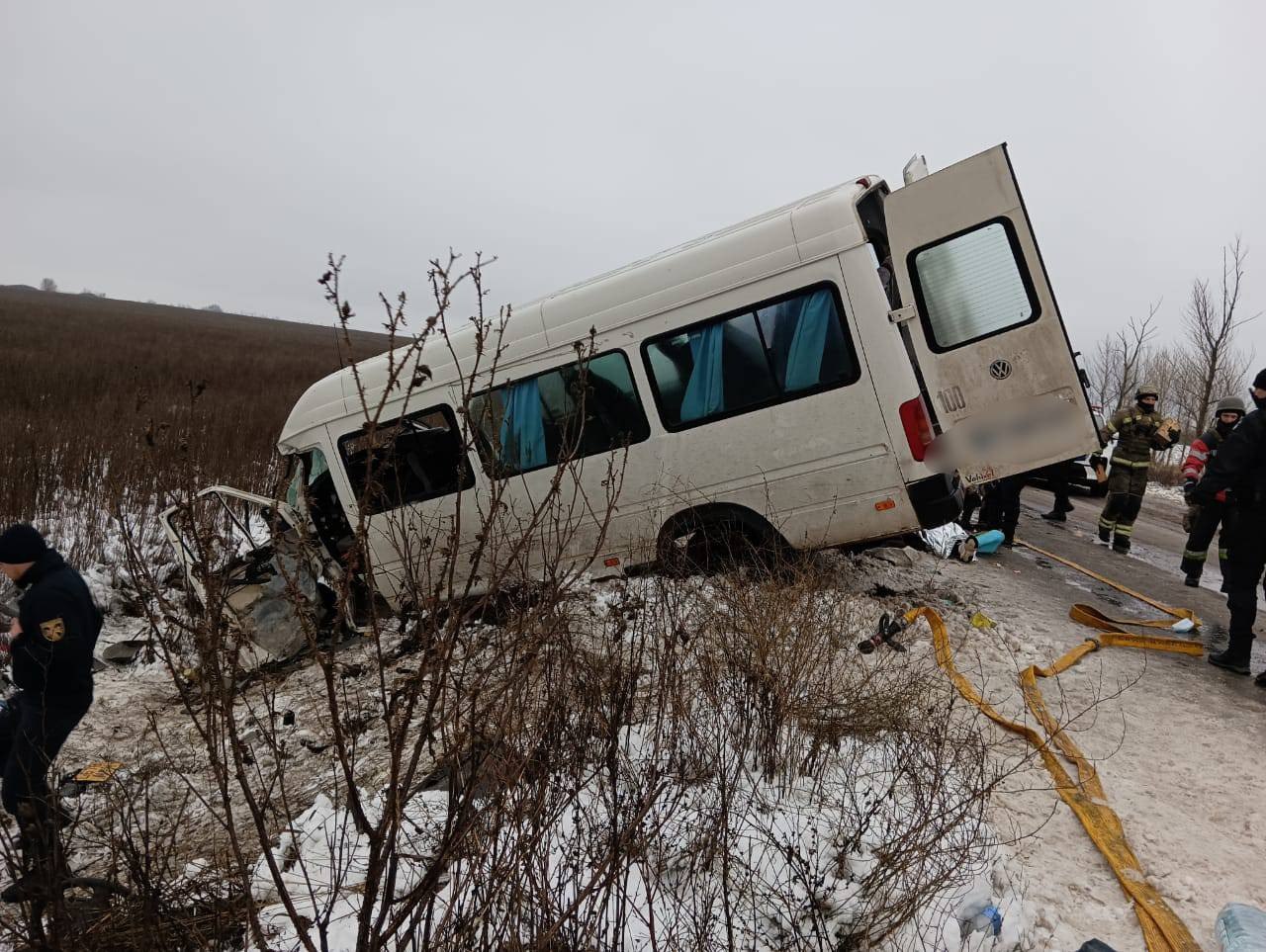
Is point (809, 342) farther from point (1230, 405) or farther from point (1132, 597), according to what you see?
point (1230, 405)

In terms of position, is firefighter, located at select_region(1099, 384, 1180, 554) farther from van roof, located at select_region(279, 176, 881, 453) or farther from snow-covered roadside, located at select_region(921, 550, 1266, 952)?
van roof, located at select_region(279, 176, 881, 453)

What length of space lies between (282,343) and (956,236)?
31759 mm

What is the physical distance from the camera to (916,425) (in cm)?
505

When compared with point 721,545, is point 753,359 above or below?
above

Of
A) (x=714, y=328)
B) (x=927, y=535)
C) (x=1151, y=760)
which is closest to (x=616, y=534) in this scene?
(x=714, y=328)

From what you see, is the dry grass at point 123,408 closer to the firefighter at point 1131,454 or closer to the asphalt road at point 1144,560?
the asphalt road at point 1144,560

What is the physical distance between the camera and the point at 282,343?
31391mm

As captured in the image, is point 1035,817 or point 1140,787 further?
point 1140,787

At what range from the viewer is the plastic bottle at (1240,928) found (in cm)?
235

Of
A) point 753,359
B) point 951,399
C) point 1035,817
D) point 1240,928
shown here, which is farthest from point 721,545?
point 1240,928

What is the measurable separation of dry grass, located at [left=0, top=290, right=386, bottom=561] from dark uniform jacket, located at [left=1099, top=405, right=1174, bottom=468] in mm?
7832

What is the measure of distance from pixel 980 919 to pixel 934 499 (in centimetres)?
302

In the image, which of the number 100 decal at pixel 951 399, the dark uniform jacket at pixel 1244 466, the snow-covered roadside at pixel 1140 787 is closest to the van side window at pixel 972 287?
the number 100 decal at pixel 951 399

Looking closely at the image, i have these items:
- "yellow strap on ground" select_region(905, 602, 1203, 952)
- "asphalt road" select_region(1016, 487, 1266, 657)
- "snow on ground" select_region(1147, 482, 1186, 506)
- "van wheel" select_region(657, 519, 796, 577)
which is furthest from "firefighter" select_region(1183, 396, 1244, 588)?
"snow on ground" select_region(1147, 482, 1186, 506)
